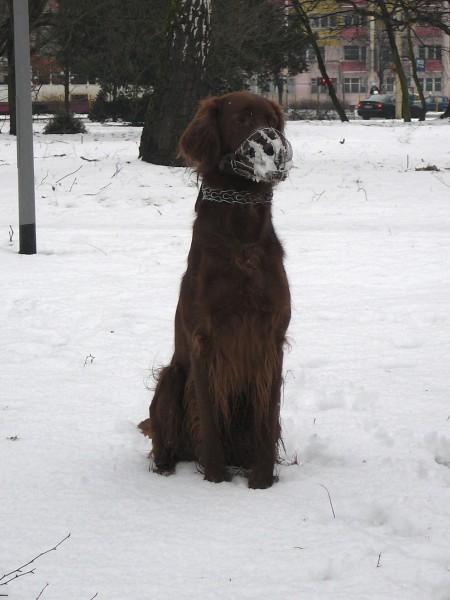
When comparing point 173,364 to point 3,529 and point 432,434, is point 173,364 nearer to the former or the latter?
point 3,529

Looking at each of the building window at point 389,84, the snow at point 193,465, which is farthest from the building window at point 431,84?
the snow at point 193,465

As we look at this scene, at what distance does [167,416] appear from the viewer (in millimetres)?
Result: 3309

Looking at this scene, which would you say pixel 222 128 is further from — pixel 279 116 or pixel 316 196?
pixel 316 196

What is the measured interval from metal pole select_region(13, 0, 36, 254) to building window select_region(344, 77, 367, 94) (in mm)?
62109

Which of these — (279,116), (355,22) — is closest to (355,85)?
(355,22)

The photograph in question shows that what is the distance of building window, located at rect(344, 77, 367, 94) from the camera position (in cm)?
6631

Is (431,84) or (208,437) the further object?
(431,84)

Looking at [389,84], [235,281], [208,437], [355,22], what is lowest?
[208,437]

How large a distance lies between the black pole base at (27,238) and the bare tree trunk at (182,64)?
16.1 feet

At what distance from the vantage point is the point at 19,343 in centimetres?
507

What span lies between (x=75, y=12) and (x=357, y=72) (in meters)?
50.1

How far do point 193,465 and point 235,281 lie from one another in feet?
2.91

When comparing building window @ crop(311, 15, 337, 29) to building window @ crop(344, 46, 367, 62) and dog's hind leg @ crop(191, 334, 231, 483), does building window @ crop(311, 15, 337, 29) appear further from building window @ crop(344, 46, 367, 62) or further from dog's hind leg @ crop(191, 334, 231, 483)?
building window @ crop(344, 46, 367, 62)

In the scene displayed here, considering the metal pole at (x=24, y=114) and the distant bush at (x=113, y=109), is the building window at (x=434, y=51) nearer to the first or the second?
the distant bush at (x=113, y=109)
